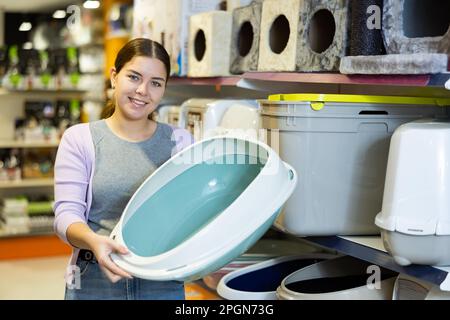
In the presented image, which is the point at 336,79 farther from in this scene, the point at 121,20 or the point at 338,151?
the point at 121,20

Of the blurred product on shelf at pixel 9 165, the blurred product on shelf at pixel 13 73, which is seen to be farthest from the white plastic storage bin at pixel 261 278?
the blurred product on shelf at pixel 13 73

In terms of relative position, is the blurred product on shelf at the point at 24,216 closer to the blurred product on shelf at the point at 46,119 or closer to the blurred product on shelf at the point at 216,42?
the blurred product on shelf at the point at 46,119

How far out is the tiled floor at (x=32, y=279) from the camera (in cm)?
390

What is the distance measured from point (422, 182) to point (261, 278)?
0.80 m

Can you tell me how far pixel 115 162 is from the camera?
150cm

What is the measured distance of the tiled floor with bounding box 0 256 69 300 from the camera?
12.8ft

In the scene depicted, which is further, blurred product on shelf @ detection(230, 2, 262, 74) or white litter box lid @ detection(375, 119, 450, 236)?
blurred product on shelf @ detection(230, 2, 262, 74)

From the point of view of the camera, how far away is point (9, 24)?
17.6 ft

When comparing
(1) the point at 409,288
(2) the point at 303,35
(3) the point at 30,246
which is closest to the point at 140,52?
(2) the point at 303,35

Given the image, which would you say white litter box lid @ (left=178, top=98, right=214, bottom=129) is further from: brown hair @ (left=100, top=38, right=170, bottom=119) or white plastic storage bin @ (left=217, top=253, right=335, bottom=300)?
brown hair @ (left=100, top=38, right=170, bottom=119)

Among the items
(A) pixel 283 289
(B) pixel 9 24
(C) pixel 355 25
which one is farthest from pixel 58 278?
(C) pixel 355 25

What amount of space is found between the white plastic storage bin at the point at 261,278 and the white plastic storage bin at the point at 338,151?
0.99 ft

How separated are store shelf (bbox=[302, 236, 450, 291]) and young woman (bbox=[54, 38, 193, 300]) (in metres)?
0.39

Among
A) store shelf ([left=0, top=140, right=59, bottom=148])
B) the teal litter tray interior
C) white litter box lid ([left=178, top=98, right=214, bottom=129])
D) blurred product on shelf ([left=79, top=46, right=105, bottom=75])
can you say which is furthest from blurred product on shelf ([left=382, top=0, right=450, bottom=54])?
blurred product on shelf ([left=79, top=46, right=105, bottom=75])
